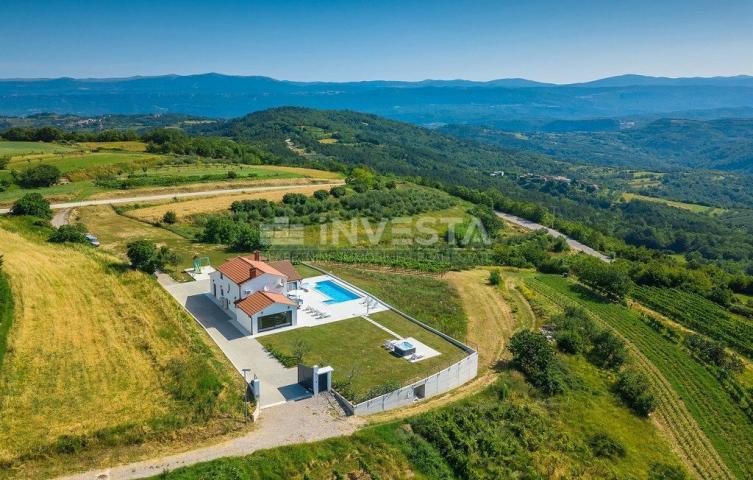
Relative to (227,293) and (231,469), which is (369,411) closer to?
(231,469)

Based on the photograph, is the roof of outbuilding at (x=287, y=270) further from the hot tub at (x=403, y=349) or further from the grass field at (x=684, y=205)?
the grass field at (x=684, y=205)

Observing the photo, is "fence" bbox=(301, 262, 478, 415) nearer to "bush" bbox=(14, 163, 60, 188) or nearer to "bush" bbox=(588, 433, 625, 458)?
"bush" bbox=(588, 433, 625, 458)

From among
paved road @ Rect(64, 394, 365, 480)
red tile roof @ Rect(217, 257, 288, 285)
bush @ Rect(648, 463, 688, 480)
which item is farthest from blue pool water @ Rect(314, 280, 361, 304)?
bush @ Rect(648, 463, 688, 480)

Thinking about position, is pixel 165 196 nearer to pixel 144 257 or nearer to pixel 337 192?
pixel 337 192

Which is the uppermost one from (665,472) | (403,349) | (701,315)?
(403,349)

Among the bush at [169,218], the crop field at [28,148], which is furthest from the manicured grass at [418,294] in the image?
the crop field at [28,148]

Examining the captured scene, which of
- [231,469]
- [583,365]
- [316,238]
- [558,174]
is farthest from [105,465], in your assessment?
[558,174]

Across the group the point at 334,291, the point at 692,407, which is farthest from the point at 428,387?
the point at 692,407
